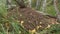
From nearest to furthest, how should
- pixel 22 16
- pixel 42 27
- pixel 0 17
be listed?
pixel 0 17 < pixel 42 27 < pixel 22 16

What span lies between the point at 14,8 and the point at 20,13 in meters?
0.55

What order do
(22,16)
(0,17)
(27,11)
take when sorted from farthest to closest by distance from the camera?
(27,11), (22,16), (0,17)

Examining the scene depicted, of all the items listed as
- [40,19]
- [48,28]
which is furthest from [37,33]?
[40,19]

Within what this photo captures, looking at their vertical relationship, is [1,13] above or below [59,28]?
above

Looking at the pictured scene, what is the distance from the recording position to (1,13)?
182 inches

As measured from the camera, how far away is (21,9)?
19.7 ft

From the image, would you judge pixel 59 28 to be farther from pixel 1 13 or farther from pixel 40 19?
pixel 1 13

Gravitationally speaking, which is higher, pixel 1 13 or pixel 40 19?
pixel 1 13

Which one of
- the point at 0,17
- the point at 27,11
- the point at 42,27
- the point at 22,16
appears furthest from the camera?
the point at 27,11

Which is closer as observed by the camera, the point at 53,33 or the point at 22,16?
the point at 53,33

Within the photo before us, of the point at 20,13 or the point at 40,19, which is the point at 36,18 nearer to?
the point at 40,19

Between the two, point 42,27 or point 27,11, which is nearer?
point 42,27

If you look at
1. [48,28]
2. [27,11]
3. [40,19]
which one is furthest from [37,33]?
[27,11]

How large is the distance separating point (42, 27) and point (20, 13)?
891mm
